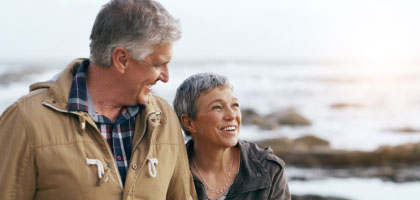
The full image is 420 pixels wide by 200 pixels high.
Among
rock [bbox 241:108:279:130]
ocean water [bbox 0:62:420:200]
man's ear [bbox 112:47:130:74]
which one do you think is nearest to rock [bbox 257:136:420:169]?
ocean water [bbox 0:62:420:200]

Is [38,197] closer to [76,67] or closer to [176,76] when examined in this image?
[76,67]

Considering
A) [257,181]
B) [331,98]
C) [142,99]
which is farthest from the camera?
[331,98]

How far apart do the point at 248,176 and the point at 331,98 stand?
18.1 m

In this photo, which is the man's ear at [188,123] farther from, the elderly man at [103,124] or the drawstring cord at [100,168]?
the drawstring cord at [100,168]

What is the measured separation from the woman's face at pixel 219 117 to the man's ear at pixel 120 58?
25.8 inches

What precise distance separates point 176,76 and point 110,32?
2097cm

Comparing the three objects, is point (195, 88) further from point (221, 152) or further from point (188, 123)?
point (221, 152)

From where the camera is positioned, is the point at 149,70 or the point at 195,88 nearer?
the point at 149,70

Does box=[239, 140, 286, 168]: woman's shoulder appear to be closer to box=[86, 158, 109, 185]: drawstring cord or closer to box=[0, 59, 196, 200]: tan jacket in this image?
box=[0, 59, 196, 200]: tan jacket

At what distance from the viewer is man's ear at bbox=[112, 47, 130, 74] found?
2.11m

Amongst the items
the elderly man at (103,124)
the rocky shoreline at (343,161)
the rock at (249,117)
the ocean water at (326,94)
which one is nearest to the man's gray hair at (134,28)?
the elderly man at (103,124)

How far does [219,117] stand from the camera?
268cm

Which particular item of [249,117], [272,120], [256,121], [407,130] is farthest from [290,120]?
[407,130]

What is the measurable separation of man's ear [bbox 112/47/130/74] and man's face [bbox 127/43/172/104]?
0.02 m
